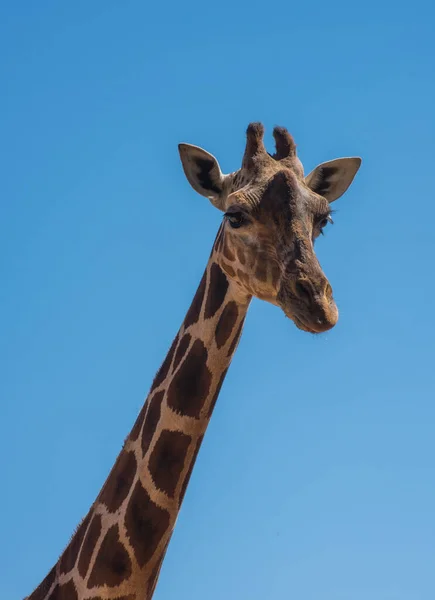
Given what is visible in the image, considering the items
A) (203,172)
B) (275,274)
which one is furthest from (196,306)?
(203,172)

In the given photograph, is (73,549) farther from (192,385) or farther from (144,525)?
(192,385)

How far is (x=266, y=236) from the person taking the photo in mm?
7355

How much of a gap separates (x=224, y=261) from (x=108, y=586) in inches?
101

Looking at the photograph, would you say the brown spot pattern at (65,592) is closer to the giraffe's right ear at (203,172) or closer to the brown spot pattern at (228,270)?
the brown spot pattern at (228,270)

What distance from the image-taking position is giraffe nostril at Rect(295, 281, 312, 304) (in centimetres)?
659

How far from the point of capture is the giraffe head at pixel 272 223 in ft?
21.9

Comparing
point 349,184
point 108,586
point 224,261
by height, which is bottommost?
point 108,586

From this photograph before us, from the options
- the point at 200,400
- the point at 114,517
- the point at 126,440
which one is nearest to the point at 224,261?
the point at 200,400

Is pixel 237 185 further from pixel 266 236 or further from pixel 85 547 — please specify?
pixel 85 547

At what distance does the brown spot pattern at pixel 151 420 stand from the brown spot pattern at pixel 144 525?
1.21ft

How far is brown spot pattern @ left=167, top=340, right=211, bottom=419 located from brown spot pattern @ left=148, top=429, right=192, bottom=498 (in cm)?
20

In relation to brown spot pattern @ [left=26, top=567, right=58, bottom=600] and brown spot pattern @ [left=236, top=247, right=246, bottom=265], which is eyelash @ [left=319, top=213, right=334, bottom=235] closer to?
brown spot pattern @ [left=236, top=247, right=246, bottom=265]

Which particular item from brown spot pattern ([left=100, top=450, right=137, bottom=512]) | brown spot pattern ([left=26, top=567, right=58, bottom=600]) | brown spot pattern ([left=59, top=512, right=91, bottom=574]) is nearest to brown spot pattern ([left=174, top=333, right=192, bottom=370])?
brown spot pattern ([left=100, top=450, right=137, bottom=512])

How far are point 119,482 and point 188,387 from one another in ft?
3.09
